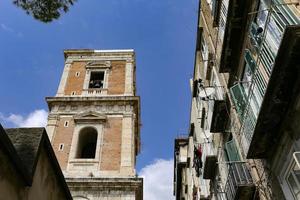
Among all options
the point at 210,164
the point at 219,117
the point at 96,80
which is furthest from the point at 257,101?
the point at 96,80

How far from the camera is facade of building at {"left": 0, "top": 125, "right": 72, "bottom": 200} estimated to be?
16.8ft

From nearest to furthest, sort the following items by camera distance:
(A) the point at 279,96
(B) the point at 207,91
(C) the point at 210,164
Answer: (A) the point at 279,96 → (C) the point at 210,164 → (B) the point at 207,91

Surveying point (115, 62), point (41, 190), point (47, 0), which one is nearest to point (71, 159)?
Answer: point (115, 62)

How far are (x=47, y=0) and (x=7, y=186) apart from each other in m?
5.18

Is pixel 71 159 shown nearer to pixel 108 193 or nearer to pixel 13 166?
pixel 108 193

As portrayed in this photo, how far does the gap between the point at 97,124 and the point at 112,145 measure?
194 cm

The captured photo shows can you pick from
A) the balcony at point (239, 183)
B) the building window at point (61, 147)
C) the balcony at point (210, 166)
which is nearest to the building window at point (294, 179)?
the balcony at point (239, 183)

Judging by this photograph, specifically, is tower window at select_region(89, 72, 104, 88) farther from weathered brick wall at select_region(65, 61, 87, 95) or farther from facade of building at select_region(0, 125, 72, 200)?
facade of building at select_region(0, 125, 72, 200)

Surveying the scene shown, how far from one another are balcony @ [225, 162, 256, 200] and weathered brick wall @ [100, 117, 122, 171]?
12527 mm

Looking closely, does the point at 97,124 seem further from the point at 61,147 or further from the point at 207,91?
the point at 207,91

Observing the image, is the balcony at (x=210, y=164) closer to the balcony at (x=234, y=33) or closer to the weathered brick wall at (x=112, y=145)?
the balcony at (x=234, y=33)

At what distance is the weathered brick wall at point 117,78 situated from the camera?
25.7m

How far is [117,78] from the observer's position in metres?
26.9

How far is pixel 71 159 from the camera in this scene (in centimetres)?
2070
